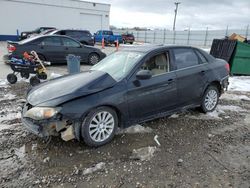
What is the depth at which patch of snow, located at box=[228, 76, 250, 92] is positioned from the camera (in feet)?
28.0

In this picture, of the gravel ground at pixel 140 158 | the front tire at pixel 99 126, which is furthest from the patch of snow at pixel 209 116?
the front tire at pixel 99 126

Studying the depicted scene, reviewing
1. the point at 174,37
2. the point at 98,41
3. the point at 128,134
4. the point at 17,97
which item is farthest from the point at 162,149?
the point at 174,37

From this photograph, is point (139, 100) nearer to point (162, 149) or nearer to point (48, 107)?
point (162, 149)

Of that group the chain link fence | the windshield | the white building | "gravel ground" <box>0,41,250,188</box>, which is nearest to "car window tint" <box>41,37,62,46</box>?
"gravel ground" <box>0,41,250,188</box>

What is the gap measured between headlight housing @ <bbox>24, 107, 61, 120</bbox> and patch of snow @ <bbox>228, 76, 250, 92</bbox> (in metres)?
6.58

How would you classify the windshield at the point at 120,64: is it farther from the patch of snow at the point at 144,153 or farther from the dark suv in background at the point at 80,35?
the dark suv in background at the point at 80,35

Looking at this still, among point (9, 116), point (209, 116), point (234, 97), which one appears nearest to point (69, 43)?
point (9, 116)

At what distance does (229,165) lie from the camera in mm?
3555

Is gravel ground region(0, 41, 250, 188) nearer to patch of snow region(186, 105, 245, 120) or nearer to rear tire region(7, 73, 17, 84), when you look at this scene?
patch of snow region(186, 105, 245, 120)

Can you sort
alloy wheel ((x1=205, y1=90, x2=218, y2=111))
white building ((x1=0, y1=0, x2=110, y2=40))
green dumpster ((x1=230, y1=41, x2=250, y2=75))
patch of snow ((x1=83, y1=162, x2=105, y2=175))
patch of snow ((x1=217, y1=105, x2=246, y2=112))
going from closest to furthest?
patch of snow ((x1=83, y1=162, x2=105, y2=175))
alloy wheel ((x1=205, y1=90, x2=218, y2=111))
patch of snow ((x1=217, y1=105, x2=246, y2=112))
green dumpster ((x1=230, y1=41, x2=250, y2=75))
white building ((x1=0, y1=0, x2=110, y2=40))

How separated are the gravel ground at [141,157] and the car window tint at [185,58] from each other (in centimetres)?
114

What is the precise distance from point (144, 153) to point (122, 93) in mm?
992

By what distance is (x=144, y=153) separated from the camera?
12.5 feet

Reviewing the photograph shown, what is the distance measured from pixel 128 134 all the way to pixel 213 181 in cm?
168
